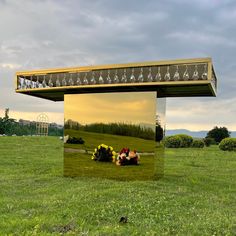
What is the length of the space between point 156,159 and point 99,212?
338 cm

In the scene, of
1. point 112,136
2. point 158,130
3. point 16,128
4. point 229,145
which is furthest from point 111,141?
point 16,128

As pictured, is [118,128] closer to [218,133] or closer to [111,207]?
[111,207]

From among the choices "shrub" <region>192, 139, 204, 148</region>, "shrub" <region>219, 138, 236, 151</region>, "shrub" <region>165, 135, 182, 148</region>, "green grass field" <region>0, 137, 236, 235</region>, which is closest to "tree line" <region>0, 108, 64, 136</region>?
"shrub" <region>165, 135, 182, 148</region>

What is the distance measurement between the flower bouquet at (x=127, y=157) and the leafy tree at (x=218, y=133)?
20191 millimetres

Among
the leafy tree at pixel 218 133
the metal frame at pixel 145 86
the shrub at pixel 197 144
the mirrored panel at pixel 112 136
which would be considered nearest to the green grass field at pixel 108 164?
the mirrored panel at pixel 112 136

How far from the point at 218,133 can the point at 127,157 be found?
20413 millimetres

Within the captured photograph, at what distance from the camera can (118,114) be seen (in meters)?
8.12

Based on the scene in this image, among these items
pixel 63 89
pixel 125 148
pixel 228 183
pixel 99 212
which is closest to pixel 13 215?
pixel 99 212

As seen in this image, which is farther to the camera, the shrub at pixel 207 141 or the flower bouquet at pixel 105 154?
the shrub at pixel 207 141

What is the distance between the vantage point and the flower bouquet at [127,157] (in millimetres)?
7902

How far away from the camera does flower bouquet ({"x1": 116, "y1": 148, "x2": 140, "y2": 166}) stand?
790cm

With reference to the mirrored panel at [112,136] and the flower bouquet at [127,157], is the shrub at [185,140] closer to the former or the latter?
the mirrored panel at [112,136]

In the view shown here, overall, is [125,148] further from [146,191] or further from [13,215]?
[13,215]

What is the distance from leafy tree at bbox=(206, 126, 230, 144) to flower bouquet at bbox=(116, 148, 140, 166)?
795 inches
